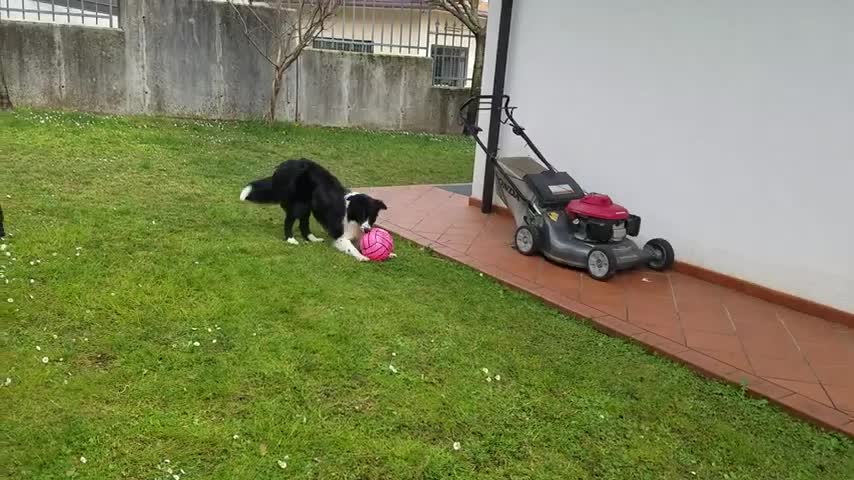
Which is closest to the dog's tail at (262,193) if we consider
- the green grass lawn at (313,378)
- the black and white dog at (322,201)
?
the black and white dog at (322,201)

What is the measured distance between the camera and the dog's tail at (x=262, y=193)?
4.97 metres

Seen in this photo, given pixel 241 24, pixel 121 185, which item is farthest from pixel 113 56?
pixel 121 185

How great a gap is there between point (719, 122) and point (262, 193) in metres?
3.38

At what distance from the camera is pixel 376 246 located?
478cm

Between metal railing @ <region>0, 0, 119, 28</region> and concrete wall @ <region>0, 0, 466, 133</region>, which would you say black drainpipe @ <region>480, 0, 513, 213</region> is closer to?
concrete wall @ <region>0, 0, 466, 133</region>

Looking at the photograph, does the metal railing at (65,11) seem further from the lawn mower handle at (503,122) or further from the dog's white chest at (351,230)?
the dog's white chest at (351,230)

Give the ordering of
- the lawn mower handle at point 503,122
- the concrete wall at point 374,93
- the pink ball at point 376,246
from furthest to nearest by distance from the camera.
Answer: the concrete wall at point 374,93 < the lawn mower handle at point 503,122 < the pink ball at point 376,246

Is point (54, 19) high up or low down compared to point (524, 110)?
up

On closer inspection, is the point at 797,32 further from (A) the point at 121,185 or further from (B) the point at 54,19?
(B) the point at 54,19

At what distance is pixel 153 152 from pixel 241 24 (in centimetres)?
343

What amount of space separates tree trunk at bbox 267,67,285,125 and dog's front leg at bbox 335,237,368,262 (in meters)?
5.83

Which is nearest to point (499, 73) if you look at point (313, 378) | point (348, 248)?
point (348, 248)

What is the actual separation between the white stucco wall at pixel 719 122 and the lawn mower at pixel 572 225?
0.38 meters

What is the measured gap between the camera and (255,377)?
304cm
